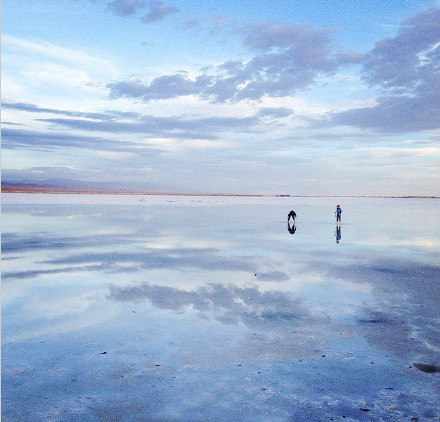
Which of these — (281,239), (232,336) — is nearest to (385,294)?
(232,336)

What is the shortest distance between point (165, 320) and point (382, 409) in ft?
14.5

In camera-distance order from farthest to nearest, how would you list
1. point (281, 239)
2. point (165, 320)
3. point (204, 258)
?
point (281, 239)
point (204, 258)
point (165, 320)

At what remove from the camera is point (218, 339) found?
719cm

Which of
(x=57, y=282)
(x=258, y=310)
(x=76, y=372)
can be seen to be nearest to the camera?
(x=76, y=372)

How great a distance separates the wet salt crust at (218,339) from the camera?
201 inches

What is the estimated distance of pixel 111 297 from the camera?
978cm

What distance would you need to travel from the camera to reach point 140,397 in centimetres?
525

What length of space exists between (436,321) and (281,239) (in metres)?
12.8

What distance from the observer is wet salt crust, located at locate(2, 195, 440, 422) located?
16.8ft

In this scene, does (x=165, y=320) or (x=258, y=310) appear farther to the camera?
(x=258, y=310)

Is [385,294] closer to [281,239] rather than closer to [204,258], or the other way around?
[204,258]

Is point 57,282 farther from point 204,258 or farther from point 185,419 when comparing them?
point 185,419

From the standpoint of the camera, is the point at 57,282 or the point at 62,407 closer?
the point at 62,407

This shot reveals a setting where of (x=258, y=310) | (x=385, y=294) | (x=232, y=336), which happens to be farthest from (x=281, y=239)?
(x=232, y=336)
